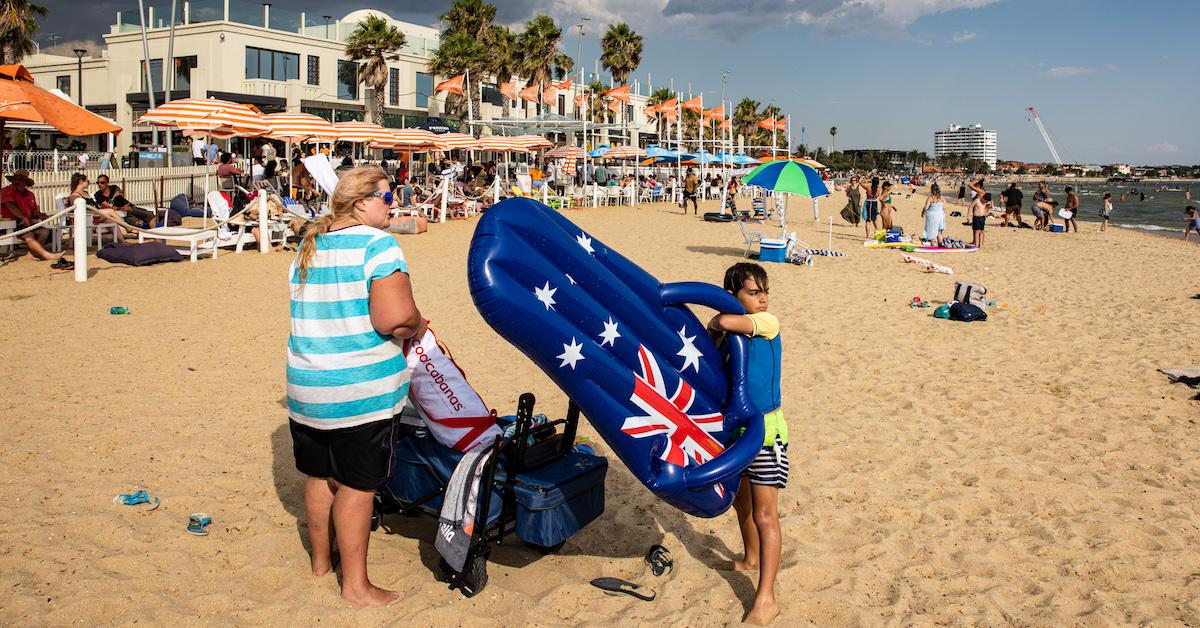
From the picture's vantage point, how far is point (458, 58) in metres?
42.6

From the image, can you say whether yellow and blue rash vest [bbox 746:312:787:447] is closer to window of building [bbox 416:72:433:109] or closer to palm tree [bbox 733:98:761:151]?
window of building [bbox 416:72:433:109]

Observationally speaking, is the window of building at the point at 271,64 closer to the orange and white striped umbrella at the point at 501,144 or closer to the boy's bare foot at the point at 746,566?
the orange and white striped umbrella at the point at 501,144

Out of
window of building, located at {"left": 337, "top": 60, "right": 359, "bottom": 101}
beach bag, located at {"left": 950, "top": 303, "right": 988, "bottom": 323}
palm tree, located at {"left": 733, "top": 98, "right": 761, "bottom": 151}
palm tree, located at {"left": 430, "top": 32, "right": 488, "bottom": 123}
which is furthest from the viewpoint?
palm tree, located at {"left": 733, "top": 98, "right": 761, "bottom": 151}

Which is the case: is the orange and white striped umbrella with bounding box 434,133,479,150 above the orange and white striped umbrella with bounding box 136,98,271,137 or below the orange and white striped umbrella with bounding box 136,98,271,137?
above

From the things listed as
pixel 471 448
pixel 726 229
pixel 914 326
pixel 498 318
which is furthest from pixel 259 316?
pixel 726 229

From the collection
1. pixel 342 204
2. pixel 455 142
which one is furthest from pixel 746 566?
pixel 455 142

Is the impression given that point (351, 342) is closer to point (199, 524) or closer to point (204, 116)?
point (199, 524)

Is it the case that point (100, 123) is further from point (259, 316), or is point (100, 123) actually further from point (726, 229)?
point (726, 229)

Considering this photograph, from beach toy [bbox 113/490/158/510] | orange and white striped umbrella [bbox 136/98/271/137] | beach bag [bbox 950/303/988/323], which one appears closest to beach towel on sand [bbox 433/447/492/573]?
beach toy [bbox 113/490/158/510]

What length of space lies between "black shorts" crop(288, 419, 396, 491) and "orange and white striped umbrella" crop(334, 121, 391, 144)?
656 inches

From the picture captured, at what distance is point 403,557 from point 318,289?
1483mm

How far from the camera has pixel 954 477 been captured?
16.7 ft

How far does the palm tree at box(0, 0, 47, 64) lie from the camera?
32.9 meters

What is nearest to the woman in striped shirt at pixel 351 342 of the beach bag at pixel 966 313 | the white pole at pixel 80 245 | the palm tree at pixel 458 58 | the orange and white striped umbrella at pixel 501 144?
the beach bag at pixel 966 313
